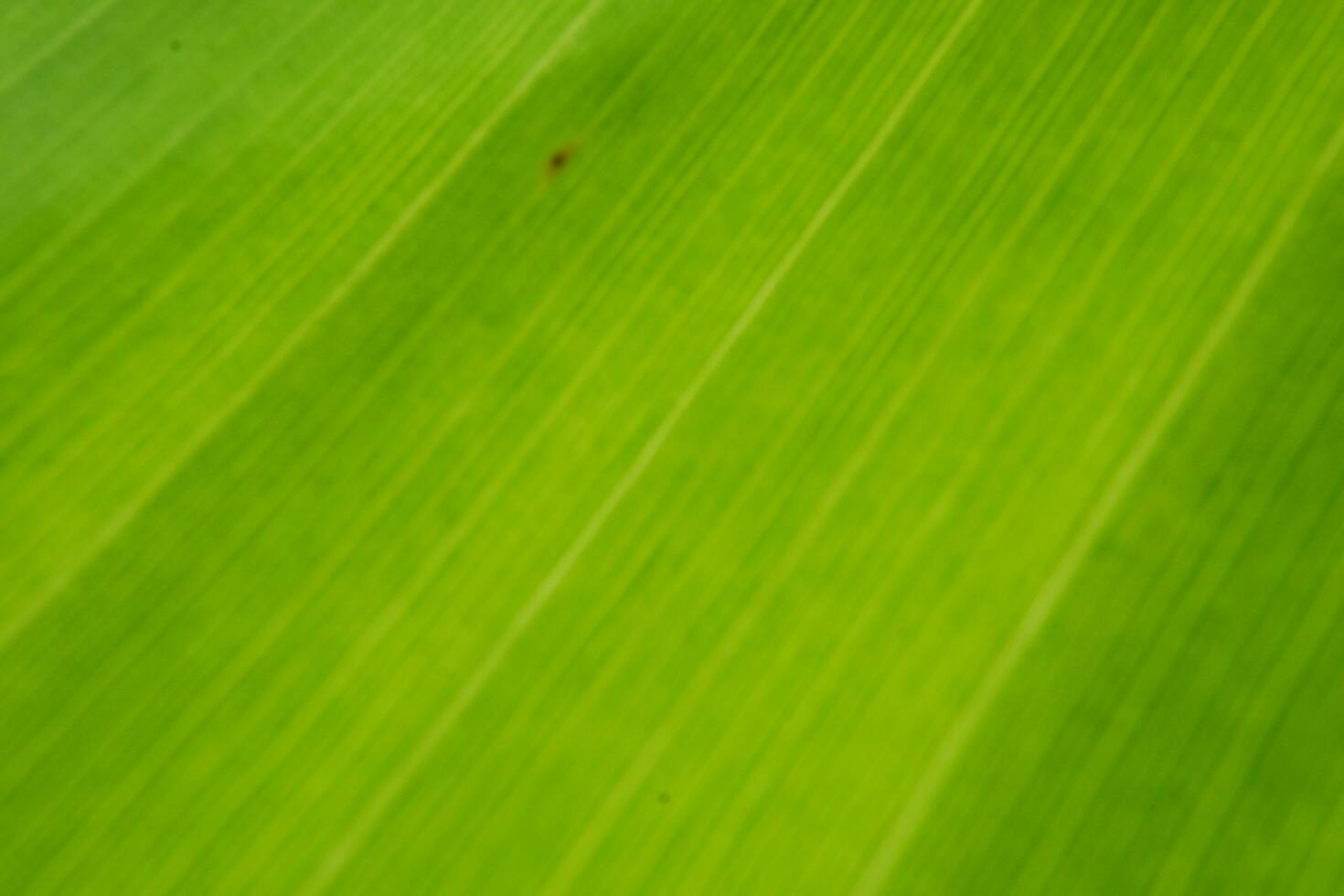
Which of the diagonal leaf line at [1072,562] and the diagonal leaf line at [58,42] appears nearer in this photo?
the diagonal leaf line at [1072,562]

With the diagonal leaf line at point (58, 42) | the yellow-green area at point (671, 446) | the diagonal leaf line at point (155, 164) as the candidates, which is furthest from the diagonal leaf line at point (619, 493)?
the diagonal leaf line at point (58, 42)

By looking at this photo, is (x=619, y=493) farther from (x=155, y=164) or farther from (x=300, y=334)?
Result: (x=155, y=164)

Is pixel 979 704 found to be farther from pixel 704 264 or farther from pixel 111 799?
pixel 111 799

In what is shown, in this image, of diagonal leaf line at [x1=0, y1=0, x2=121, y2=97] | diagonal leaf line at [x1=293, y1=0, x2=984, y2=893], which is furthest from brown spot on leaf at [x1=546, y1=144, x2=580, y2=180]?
diagonal leaf line at [x1=0, y1=0, x2=121, y2=97]

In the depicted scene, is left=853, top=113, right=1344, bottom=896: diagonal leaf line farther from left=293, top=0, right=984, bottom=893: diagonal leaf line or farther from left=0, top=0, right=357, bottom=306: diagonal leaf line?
left=0, top=0, right=357, bottom=306: diagonal leaf line

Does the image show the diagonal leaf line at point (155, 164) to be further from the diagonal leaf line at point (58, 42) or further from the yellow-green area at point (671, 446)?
the diagonal leaf line at point (58, 42)

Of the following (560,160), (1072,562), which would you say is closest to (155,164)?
(560,160)

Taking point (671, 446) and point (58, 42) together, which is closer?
point (671, 446)
